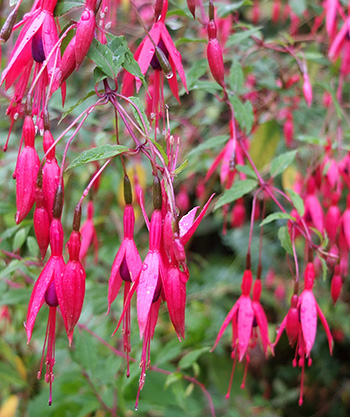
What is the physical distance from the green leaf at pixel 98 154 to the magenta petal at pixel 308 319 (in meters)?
0.31

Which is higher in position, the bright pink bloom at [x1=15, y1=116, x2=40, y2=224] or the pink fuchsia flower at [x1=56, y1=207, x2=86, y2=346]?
the bright pink bloom at [x1=15, y1=116, x2=40, y2=224]

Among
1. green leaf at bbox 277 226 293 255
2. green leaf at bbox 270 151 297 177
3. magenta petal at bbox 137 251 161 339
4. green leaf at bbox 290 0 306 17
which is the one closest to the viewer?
magenta petal at bbox 137 251 161 339

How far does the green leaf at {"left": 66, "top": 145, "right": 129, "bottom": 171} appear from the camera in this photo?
0.47m

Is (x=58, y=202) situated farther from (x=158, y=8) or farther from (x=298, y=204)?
(x=298, y=204)

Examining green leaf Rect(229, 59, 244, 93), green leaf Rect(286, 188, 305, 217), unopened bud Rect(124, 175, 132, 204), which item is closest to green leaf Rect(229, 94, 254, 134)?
green leaf Rect(229, 59, 244, 93)

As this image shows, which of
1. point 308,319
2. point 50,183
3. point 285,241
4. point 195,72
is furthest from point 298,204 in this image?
point 50,183

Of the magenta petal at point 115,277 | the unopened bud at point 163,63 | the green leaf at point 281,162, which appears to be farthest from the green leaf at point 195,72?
the magenta petal at point 115,277

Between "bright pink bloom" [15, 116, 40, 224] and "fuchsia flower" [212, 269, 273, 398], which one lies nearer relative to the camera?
"bright pink bloom" [15, 116, 40, 224]

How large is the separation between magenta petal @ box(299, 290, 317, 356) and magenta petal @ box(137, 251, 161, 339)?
0.84 feet

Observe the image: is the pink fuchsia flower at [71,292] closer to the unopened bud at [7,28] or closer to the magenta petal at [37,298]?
the magenta petal at [37,298]

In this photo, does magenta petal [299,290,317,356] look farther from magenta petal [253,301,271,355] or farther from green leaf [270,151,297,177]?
green leaf [270,151,297,177]

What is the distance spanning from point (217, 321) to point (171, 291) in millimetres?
1079

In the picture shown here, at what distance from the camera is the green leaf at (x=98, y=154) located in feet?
1.55

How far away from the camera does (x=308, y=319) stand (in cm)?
63
